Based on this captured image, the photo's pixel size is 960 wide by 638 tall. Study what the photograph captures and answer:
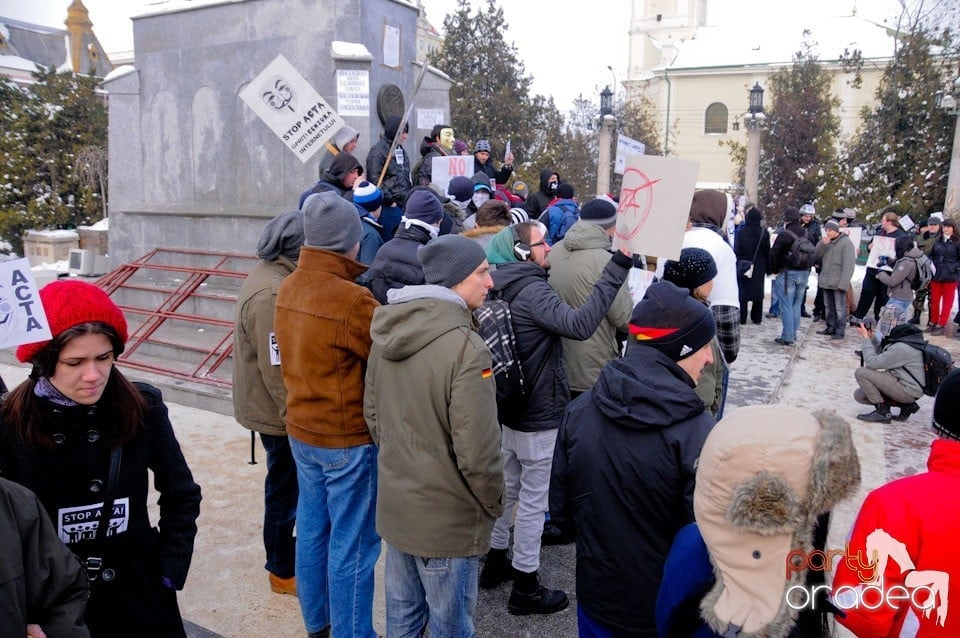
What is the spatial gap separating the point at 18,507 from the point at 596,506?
66.9 inches

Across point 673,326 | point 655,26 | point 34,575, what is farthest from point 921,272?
point 655,26

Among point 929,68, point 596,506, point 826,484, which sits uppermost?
point 929,68

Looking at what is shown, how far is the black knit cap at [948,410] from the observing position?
6.66 ft

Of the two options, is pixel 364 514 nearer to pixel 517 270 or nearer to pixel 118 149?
pixel 517 270

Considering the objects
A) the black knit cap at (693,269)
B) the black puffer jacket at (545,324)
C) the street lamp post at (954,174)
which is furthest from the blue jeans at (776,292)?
the black puffer jacket at (545,324)

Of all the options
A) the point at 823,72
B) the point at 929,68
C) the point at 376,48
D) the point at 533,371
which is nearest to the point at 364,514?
the point at 533,371

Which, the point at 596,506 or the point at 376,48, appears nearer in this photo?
the point at 596,506

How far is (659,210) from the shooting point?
3611 mm

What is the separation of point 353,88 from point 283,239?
5.20 meters

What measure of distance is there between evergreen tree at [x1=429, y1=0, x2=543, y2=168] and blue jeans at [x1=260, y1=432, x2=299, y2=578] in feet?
69.4

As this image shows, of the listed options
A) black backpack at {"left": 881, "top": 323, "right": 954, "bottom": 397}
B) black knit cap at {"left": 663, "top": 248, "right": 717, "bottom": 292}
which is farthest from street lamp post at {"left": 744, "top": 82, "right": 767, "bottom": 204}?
black knit cap at {"left": 663, "top": 248, "right": 717, "bottom": 292}

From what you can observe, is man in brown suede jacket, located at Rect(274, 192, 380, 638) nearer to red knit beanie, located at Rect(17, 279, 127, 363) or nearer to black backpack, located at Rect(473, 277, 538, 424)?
black backpack, located at Rect(473, 277, 538, 424)

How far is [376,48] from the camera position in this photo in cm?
912

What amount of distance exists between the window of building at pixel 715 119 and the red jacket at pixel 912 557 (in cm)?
5812
